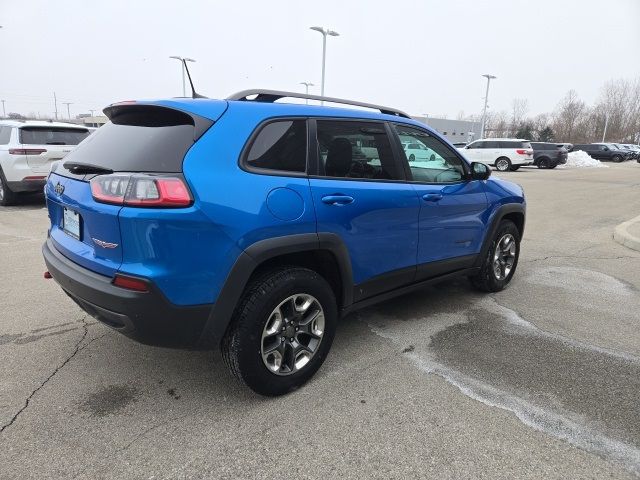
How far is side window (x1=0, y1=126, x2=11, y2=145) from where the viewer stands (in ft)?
29.0

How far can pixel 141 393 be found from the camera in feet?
9.14

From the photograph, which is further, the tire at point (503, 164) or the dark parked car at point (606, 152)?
A: the dark parked car at point (606, 152)

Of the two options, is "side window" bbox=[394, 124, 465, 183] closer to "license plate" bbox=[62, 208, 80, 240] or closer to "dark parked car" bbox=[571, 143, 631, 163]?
"license plate" bbox=[62, 208, 80, 240]

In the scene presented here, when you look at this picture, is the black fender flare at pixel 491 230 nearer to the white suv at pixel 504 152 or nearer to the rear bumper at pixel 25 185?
the rear bumper at pixel 25 185

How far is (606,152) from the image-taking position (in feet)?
141

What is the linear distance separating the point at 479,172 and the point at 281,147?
2.16 metres

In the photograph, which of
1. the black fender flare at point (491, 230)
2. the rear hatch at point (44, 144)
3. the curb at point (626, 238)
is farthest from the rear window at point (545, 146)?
the black fender flare at point (491, 230)

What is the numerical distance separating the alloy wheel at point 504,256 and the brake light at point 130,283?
3.45 m

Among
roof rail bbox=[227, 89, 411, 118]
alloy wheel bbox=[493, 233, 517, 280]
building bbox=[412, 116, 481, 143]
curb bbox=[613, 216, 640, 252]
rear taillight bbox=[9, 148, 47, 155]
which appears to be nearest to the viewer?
roof rail bbox=[227, 89, 411, 118]

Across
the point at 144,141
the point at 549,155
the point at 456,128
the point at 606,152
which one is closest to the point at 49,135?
the point at 144,141

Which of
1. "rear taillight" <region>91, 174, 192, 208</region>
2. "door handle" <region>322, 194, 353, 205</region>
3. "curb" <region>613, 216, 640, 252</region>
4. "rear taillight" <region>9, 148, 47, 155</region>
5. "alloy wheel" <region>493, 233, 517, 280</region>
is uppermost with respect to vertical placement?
"rear taillight" <region>91, 174, 192, 208</region>

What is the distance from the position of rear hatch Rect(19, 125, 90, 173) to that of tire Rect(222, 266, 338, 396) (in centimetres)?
768

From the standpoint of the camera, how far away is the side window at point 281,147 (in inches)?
101

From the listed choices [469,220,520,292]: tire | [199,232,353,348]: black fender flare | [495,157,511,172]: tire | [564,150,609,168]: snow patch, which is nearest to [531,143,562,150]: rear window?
[495,157,511,172]: tire
